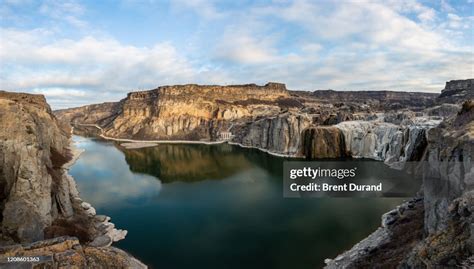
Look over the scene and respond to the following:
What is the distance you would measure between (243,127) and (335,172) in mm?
39112

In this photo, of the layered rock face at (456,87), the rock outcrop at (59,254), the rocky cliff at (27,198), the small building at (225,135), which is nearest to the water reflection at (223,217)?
the rocky cliff at (27,198)

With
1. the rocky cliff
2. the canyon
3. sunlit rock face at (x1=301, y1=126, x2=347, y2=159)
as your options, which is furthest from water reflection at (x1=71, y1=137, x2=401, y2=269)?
sunlit rock face at (x1=301, y1=126, x2=347, y2=159)

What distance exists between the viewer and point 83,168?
156 ft

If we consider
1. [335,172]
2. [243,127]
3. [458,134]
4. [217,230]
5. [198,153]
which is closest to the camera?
[458,134]

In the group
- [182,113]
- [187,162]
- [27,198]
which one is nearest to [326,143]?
[187,162]

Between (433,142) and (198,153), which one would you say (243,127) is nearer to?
(198,153)

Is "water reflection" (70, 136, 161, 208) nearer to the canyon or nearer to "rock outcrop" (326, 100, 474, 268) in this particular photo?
the canyon

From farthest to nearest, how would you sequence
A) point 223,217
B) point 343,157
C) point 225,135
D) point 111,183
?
point 225,135, point 343,157, point 111,183, point 223,217

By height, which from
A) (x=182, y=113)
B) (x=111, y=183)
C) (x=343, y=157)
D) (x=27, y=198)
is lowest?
(x=111, y=183)

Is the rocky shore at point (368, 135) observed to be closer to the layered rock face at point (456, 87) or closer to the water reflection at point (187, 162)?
the layered rock face at point (456, 87)

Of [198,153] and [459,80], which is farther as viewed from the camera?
[459,80]

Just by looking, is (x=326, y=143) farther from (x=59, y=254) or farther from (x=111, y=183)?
(x=59, y=254)

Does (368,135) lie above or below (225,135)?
above

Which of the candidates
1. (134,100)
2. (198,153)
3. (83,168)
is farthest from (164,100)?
(83,168)
